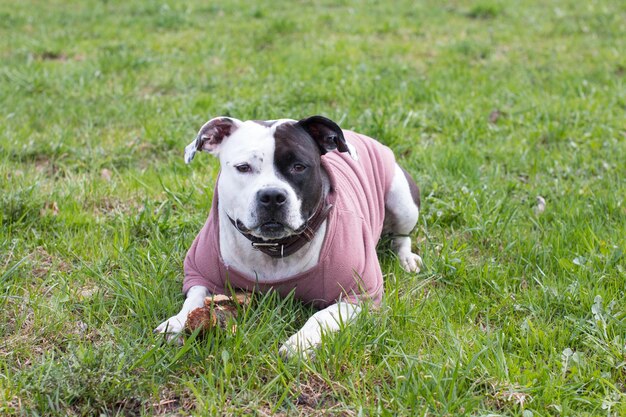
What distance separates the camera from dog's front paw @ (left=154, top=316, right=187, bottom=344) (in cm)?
287

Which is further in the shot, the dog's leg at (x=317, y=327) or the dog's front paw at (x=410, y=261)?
the dog's front paw at (x=410, y=261)

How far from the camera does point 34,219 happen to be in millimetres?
4020

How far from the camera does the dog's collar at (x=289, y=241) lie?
307cm

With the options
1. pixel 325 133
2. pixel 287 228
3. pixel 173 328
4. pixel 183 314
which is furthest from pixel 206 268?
pixel 325 133

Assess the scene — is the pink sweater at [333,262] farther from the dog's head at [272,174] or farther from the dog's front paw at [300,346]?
the dog's front paw at [300,346]

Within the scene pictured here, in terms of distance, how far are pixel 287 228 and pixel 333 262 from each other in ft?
0.99

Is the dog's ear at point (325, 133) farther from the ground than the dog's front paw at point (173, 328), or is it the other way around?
the dog's ear at point (325, 133)

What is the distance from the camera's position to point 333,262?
3131mm

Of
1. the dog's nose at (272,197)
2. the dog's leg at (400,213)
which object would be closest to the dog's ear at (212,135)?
the dog's nose at (272,197)

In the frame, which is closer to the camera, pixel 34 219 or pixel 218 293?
pixel 218 293

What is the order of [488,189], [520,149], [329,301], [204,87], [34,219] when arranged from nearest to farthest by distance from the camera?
[329,301] < [34,219] < [488,189] < [520,149] < [204,87]

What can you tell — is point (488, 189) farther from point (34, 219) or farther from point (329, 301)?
point (34, 219)

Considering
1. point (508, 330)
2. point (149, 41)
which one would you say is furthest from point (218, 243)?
point (149, 41)

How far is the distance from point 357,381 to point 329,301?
55cm
